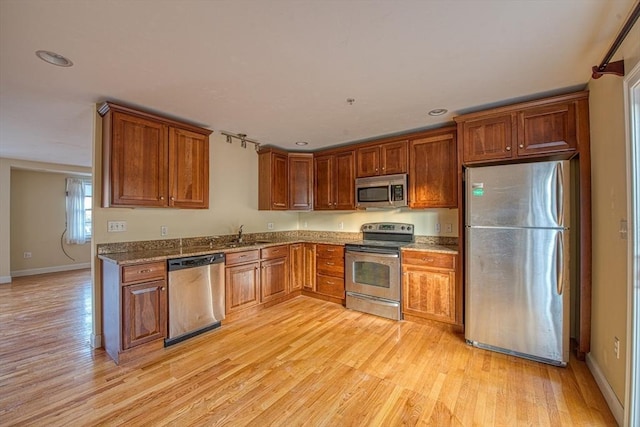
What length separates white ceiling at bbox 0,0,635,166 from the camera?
4.90ft

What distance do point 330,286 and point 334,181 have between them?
159 centimetres

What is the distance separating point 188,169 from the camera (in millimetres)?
3250

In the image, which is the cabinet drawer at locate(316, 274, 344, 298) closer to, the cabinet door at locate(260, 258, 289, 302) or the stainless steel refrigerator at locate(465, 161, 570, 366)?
the cabinet door at locate(260, 258, 289, 302)

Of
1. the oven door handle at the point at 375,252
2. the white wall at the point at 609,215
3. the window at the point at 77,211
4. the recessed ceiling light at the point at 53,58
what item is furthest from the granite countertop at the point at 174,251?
the window at the point at 77,211

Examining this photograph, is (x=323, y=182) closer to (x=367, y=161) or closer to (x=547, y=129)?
(x=367, y=161)

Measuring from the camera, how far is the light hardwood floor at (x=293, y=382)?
5.97 ft

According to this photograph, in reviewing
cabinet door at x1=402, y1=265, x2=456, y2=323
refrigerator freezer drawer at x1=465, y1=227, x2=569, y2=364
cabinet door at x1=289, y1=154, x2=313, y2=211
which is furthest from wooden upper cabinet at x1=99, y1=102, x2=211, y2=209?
refrigerator freezer drawer at x1=465, y1=227, x2=569, y2=364

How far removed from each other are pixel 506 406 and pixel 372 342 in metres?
1.21

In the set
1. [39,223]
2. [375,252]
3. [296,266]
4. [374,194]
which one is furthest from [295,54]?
[39,223]

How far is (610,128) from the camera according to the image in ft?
6.44

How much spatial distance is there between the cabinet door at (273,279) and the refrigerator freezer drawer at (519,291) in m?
2.38

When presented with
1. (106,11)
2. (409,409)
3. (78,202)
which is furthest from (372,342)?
(78,202)

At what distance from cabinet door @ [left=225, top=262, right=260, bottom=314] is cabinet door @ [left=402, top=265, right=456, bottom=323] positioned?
1877 millimetres

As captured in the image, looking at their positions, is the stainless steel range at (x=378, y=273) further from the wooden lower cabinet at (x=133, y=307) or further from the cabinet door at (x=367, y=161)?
the wooden lower cabinet at (x=133, y=307)
